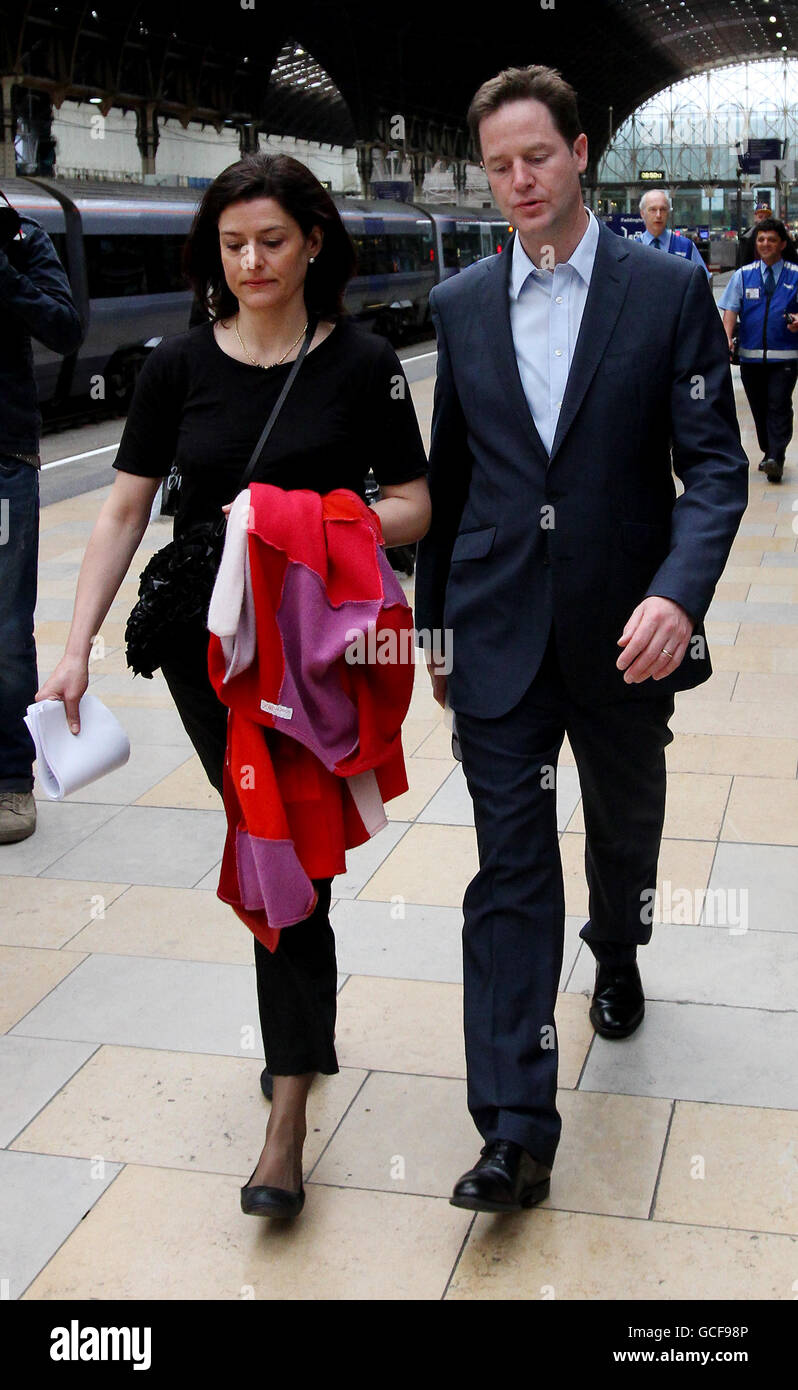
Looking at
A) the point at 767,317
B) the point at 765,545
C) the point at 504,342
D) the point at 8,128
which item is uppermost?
the point at 8,128

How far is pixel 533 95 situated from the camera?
2.69 meters

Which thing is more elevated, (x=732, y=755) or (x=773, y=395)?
(x=773, y=395)

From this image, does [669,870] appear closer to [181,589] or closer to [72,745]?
[72,745]

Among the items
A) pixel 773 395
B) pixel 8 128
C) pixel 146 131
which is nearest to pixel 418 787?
pixel 773 395

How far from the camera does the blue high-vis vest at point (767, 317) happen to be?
35.9 feet

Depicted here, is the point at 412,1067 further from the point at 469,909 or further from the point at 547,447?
the point at 547,447

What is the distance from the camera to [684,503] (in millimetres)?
2785

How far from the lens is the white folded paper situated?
9.40ft

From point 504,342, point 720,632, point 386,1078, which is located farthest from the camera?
point 720,632

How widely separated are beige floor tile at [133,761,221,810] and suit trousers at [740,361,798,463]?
22.4ft

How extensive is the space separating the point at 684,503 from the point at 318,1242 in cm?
145

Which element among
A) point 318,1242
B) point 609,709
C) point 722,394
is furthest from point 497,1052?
point 722,394

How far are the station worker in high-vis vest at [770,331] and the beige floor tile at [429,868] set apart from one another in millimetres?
7107

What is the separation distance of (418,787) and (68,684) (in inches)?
98.8
